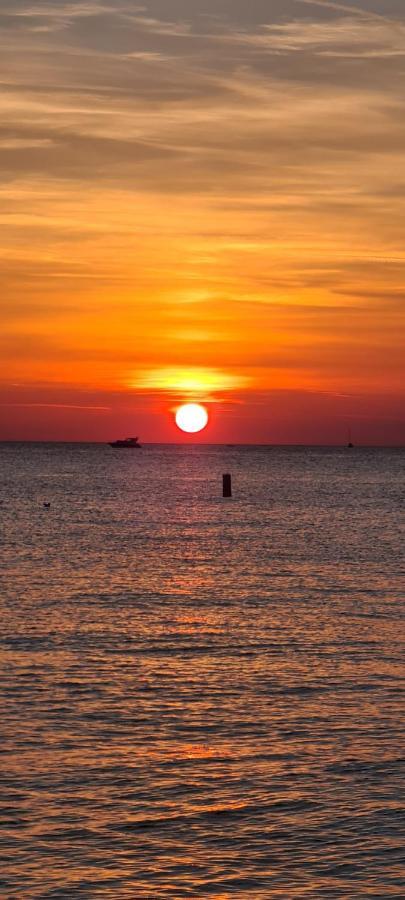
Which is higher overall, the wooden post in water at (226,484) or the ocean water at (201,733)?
the wooden post in water at (226,484)

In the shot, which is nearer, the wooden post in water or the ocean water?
the ocean water

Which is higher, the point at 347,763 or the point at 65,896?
the point at 347,763

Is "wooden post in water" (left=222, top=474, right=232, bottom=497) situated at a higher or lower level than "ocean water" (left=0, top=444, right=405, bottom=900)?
higher

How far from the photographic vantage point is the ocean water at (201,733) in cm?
1538

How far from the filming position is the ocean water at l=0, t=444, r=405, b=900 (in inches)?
605

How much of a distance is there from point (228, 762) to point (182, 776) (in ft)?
3.72

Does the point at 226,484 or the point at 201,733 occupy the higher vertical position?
the point at 226,484

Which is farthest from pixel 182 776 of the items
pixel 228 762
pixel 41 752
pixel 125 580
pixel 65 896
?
pixel 125 580

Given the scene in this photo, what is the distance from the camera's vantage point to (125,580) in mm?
47594

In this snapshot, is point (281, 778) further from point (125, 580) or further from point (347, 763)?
point (125, 580)

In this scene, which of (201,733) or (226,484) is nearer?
(201,733)

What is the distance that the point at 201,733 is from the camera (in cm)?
2197

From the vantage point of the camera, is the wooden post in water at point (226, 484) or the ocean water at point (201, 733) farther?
the wooden post in water at point (226, 484)

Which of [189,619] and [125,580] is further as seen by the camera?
[125,580]
